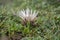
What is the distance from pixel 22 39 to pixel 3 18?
0.94 metres

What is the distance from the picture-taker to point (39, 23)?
4.72 metres

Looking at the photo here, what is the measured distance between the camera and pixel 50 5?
227 inches

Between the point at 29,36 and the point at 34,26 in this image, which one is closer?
the point at 29,36

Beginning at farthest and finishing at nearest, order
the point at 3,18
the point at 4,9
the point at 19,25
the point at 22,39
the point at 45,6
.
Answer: the point at 45,6 < the point at 4,9 < the point at 3,18 < the point at 19,25 < the point at 22,39

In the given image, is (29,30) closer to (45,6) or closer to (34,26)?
(34,26)

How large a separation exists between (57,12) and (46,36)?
50.8 inches

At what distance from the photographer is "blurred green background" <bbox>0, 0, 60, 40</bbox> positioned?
4.30 meters

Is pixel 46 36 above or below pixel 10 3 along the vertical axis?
below

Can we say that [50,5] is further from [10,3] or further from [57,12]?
[10,3]

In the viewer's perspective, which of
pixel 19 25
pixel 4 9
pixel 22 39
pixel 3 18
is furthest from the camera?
pixel 4 9

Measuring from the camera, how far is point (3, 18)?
16.0ft

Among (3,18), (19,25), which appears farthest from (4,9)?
(19,25)

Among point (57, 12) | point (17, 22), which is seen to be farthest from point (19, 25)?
Result: point (57, 12)

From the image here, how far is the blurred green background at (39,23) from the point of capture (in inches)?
169
